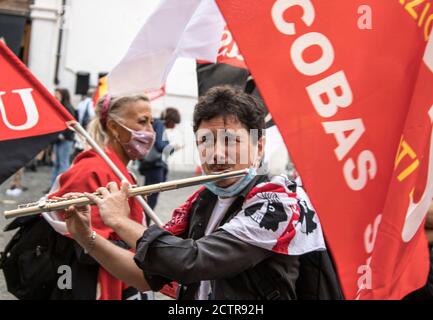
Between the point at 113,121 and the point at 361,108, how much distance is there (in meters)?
1.82

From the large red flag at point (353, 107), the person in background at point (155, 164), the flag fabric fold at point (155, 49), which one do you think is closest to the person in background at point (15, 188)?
the person in background at point (155, 164)

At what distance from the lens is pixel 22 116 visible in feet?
7.79

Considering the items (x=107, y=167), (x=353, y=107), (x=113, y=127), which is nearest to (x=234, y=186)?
(x=353, y=107)

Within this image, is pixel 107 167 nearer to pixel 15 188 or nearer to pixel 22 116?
pixel 22 116

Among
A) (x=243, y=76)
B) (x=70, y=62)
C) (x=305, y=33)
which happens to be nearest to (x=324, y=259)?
(x=305, y=33)

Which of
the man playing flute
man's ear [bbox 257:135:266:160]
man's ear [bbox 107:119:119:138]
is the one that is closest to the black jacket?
the man playing flute

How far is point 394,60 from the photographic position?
1.51m

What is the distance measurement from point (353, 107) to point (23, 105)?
1350 millimetres

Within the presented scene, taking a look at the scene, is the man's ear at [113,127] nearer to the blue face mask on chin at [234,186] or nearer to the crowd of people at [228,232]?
the crowd of people at [228,232]

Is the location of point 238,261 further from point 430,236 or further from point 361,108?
point 430,236

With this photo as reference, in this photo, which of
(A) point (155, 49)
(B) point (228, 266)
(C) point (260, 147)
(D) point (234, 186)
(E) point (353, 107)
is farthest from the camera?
(A) point (155, 49)

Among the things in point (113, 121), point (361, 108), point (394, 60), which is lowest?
point (113, 121)

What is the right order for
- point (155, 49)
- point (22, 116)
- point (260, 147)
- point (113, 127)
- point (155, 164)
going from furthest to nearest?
point (155, 164) < point (113, 127) < point (155, 49) < point (22, 116) < point (260, 147)

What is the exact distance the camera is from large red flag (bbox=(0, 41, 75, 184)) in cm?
231
